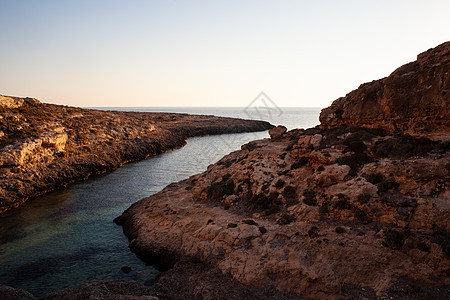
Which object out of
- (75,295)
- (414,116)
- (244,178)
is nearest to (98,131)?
(244,178)

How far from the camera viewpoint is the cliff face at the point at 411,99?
23953 millimetres

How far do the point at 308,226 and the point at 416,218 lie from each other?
25.2ft

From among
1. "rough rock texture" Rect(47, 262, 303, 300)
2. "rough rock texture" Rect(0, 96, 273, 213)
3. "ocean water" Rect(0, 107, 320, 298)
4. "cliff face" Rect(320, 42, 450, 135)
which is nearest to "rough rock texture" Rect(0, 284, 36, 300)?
"rough rock texture" Rect(47, 262, 303, 300)

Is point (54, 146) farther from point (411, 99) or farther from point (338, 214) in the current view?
point (411, 99)

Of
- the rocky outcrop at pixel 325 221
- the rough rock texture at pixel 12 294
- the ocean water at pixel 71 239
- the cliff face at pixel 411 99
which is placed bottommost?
the ocean water at pixel 71 239

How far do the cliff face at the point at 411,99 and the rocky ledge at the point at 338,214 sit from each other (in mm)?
124

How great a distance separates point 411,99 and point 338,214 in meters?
14.3

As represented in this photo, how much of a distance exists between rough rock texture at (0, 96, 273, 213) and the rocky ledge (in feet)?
83.2

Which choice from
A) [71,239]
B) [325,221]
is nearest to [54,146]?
[71,239]

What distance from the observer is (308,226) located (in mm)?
22406

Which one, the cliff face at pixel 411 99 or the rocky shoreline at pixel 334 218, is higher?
the cliff face at pixel 411 99

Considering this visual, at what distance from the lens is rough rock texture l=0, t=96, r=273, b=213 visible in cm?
4412

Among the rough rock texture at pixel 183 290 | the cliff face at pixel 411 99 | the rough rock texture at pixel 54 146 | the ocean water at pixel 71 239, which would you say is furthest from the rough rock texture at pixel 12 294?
the cliff face at pixel 411 99

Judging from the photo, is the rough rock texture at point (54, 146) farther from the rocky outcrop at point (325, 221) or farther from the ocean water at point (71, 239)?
the rocky outcrop at point (325, 221)
